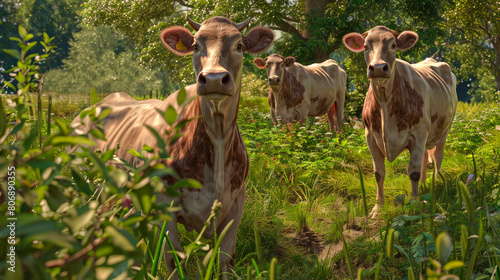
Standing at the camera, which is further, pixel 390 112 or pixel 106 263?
pixel 390 112

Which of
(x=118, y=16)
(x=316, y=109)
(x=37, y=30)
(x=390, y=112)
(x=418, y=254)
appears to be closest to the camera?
(x=418, y=254)

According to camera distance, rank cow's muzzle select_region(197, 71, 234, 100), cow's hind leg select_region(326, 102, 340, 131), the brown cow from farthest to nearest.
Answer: cow's hind leg select_region(326, 102, 340, 131) → the brown cow → cow's muzzle select_region(197, 71, 234, 100)

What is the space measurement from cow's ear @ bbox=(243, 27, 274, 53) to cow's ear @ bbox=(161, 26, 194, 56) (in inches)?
16.8

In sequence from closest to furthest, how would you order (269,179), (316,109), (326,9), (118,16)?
(269,179), (316,109), (326,9), (118,16)

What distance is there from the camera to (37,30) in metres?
49.7

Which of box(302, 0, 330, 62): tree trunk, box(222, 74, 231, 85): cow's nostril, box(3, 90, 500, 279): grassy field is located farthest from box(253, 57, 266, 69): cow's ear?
box(222, 74, 231, 85): cow's nostril

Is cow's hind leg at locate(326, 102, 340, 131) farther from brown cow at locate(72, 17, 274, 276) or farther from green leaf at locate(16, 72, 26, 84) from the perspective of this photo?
green leaf at locate(16, 72, 26, 84)

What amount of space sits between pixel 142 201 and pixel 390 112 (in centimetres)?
447

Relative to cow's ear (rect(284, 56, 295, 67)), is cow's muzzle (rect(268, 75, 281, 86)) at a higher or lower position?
lower

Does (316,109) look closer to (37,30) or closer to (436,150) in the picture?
(436,150)

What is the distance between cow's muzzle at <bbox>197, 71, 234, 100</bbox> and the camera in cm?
249

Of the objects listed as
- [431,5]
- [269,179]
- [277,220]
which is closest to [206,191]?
[277,220]

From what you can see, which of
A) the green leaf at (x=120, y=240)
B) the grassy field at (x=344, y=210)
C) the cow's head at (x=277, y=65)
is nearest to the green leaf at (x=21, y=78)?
the green leaf at (x=120, y=240)

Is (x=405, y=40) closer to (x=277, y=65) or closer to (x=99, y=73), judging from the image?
(x=277, y=65)
